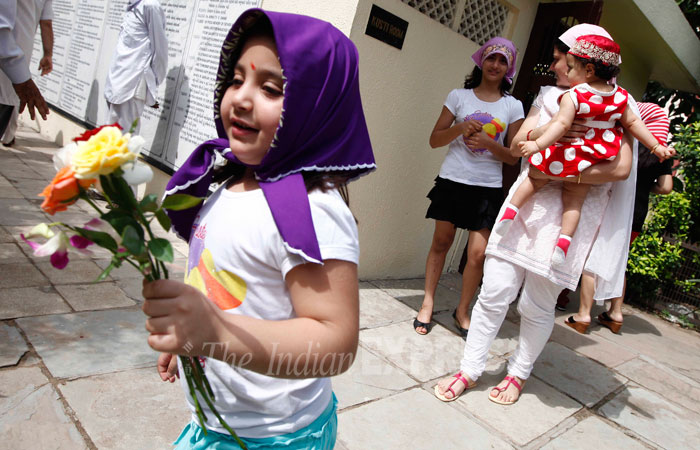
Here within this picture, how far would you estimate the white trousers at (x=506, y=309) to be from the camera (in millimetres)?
2951

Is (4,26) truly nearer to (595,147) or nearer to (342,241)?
(342,241)

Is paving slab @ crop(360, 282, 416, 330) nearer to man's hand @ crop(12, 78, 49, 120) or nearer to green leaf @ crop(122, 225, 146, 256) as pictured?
man's hand @ crop(12, 78, 49, 120)

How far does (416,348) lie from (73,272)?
2.44 metres

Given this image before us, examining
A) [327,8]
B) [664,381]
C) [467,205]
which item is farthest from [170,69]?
[664,381]

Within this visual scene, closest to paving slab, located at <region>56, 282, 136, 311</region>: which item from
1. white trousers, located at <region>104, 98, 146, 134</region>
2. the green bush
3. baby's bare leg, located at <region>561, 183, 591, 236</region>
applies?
white trousers, located at <region>104, 98, 146, 134</region>

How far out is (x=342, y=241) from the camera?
1.09 meters

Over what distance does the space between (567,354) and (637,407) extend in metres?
0.71

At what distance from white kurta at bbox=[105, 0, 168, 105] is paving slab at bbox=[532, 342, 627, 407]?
4.43m

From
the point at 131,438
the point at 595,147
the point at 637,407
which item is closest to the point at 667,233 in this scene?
the point at 637,407

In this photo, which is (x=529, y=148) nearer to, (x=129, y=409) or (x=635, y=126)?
(x=635, y=126)

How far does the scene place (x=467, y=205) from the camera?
149 inches

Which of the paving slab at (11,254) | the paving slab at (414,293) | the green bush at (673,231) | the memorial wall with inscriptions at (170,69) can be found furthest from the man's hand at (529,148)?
the green bush at (673,231)

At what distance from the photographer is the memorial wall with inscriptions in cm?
478

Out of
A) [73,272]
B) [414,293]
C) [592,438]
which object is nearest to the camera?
[592,438]
